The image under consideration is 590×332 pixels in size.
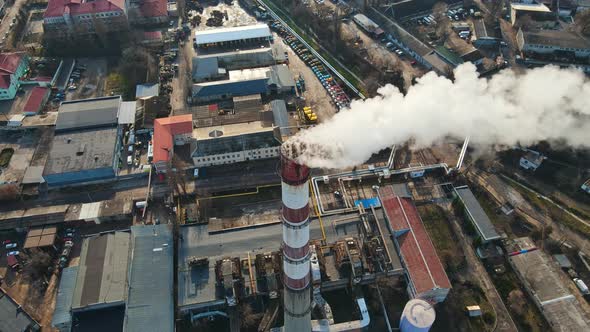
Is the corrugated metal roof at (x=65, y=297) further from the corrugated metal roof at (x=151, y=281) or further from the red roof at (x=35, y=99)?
the red roof at (x=35, y=99)

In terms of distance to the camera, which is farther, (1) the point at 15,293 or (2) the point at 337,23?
(2) the point at 337,23

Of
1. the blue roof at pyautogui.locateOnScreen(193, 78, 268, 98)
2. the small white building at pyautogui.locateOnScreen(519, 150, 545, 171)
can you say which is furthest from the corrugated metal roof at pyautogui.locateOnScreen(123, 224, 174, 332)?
the small white building at pyautogui.locateOnScreen(519, 150, 545, 171)

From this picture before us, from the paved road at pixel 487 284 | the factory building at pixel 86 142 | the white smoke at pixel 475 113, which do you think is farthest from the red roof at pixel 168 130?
the paved road at pixel 487 284

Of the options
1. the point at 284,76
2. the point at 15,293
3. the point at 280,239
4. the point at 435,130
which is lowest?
the point at 15,293

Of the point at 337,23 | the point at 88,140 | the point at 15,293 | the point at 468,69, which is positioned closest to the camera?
the point at 15,293

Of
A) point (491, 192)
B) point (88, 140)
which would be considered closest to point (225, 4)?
point (88, 140)

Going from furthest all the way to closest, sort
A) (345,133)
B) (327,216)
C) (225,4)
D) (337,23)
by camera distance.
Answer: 1. (225,4)
2. (337,23)
3. (327,216)
4. (345,133)

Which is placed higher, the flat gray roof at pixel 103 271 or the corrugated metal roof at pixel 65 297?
the flat gray roof at pixel 103 271

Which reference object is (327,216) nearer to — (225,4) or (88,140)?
(88,140)
